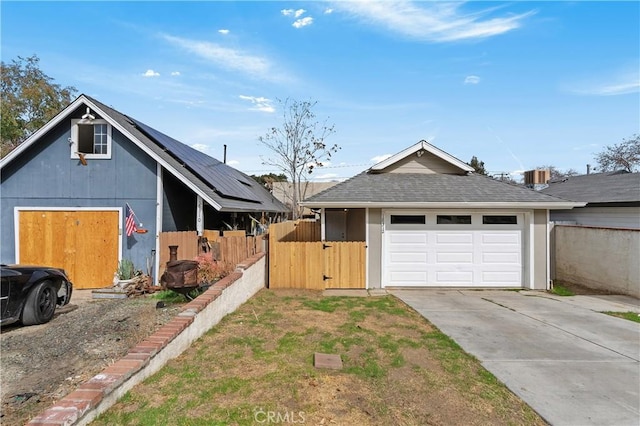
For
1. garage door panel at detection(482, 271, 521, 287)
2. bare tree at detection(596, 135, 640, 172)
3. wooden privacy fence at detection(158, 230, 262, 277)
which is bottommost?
garage door panel at detection(482, 271, 521, 287)

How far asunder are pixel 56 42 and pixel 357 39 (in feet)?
30.7

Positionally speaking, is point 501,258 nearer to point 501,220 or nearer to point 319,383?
point 501,220

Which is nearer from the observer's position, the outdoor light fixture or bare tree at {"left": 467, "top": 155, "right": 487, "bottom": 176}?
the outdoor light fixture

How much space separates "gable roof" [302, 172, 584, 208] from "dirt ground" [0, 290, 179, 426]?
5.08 metres

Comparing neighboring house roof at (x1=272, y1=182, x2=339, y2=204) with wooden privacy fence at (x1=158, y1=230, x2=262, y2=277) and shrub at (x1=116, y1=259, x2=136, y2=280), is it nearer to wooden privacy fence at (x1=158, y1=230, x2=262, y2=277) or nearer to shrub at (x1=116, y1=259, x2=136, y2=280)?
wooden privacy fence at (x1=158, y1=230, x2=262, y2=277)

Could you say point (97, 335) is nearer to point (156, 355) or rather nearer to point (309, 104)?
point (156, 355)

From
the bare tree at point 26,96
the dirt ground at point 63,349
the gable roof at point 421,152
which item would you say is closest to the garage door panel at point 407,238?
the gable roof at point 421,152

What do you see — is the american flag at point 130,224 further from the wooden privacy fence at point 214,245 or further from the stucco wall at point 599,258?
the stucco wall at point 599,258

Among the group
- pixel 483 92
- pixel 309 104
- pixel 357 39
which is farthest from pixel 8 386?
pixel 309 104

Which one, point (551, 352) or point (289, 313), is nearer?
point (551, 352)

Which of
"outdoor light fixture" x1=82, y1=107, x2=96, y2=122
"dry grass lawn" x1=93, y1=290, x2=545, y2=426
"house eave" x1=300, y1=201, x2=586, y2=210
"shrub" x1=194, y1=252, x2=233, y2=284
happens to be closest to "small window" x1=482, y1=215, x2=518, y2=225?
"house eave" x1=300, y1=201, x2=586, y2=210

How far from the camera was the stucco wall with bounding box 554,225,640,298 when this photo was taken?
9.23 meters

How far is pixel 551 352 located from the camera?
5211 millimetres

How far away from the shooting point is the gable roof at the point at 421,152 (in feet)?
38.7
